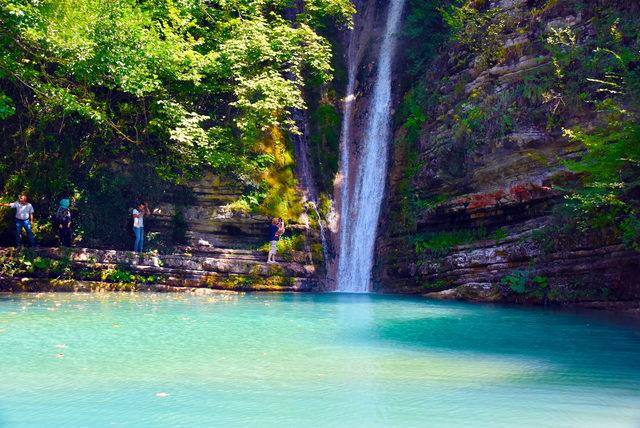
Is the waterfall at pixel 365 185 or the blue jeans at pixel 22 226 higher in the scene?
the waterfall at pixel 365 185

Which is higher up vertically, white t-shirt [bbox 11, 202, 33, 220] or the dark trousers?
white t-shirt [bbox 11, 202, 33, 220]

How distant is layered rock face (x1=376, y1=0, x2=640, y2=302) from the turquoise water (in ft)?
8.88

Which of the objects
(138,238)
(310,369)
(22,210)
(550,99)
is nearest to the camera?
(310,369)

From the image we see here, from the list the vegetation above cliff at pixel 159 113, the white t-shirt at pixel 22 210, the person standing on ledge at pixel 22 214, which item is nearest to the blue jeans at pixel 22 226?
the person standing on ledge at pixel 22 214

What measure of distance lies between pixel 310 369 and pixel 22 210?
44.0 feet

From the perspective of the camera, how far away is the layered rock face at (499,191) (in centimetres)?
1614

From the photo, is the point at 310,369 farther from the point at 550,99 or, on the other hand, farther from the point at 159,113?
the point at 159,113

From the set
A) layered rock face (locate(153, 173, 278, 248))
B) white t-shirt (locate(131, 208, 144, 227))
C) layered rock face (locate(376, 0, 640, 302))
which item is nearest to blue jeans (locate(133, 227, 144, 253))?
white t-shirt (locate(131, 208, 144, 227))

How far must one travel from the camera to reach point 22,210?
1789 cm

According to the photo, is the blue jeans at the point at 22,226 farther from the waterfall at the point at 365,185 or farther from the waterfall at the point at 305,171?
the waterfall at the point at 365,185

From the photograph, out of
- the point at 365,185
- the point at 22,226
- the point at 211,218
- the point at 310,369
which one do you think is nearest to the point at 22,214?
the point at 22,226

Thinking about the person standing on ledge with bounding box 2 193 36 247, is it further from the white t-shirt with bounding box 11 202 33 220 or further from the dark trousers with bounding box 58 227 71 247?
the dark trousers with bounding box 58 227 71 247

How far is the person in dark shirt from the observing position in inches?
818

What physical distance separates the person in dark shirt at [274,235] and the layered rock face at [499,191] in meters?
3.82
